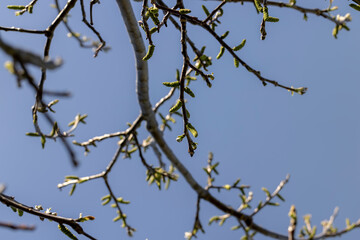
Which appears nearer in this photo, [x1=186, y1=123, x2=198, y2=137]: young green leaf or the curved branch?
[x1=186, y1=123, x2=198, y2=137]: young green leaf

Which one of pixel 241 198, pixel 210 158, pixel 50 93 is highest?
pixel 210 158

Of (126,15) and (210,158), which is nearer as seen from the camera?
(126,15)

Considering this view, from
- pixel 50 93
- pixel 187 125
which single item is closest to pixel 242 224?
pixel 187 125

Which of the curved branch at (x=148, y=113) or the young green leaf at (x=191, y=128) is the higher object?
the curved branch at (x=148, y=113)

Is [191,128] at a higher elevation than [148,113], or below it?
below

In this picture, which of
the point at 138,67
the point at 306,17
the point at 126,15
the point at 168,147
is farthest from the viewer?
the point at 168,147

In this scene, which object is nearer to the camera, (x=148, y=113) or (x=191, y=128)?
(x=191, y=128)

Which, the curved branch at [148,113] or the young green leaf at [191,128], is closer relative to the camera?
the young green leaf at [191,128]

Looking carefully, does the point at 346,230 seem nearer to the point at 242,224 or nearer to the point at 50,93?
the point at 242,224

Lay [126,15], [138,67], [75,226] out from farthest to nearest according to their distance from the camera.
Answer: [138,67]
[126,15]
[75,226]

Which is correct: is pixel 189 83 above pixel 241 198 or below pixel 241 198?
above

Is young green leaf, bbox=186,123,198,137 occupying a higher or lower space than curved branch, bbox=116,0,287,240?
lower

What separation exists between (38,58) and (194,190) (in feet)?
12.7

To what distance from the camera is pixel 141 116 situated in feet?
13.4
